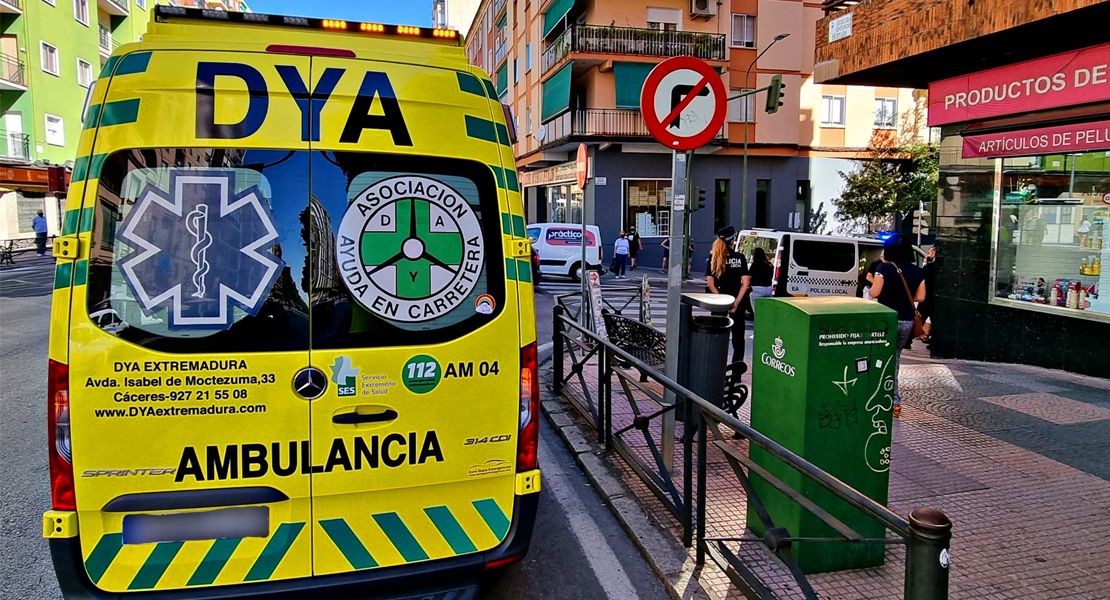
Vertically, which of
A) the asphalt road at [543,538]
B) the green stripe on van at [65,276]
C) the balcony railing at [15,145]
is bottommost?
the asphalt road at [543,538]

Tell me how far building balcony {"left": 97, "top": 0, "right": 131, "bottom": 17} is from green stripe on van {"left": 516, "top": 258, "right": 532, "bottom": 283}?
4388 centimetres

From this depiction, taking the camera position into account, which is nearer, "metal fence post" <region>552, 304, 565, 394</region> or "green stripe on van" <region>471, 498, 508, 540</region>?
"green stripe on van" <region>471, 498, 508, 540</region>

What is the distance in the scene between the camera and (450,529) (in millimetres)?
2932

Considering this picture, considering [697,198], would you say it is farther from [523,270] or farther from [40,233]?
[40,233]

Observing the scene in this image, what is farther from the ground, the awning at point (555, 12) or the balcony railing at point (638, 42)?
the awning at point (555, 12)

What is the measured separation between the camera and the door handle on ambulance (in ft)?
8.98

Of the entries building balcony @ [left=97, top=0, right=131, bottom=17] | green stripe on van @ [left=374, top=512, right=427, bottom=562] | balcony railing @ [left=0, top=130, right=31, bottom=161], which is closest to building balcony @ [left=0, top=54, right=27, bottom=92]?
balcony railing @ [left=0, top=130, right=31, bottom=161]

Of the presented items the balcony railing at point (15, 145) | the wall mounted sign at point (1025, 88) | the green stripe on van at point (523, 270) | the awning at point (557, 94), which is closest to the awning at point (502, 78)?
the awning at point (557, 94)

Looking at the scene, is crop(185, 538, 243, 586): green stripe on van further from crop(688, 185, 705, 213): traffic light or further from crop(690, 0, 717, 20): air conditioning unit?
crop(690, 0, 717, 20): air conditioning unit

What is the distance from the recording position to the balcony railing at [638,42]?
25359mm

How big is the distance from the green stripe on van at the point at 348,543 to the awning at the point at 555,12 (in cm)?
2596

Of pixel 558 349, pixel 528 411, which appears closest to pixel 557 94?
pixel 558 349

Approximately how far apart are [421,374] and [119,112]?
146 cm

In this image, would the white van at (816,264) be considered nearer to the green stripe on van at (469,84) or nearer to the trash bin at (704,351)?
the trash bin at (704,351)
